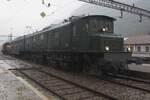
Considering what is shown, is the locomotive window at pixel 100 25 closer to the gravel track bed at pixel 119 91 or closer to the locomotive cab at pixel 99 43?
the locomotive cab at pixel 99 43

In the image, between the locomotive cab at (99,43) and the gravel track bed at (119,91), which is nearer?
the gravel track bed at (119,91)

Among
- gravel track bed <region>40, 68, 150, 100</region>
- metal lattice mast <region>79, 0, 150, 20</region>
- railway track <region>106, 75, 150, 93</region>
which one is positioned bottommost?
gravel track bed <region>40, 68, 150, 100</region>

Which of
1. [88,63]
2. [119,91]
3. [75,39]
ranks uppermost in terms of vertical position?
[75,39]

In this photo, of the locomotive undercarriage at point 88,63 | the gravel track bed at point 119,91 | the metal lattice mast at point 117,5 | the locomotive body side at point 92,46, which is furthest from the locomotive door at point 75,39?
the metal lattice mast at point 117,5

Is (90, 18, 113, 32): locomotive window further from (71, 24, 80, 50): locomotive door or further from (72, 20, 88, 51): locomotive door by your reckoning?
(71, 24, 80, 50): locomotive door

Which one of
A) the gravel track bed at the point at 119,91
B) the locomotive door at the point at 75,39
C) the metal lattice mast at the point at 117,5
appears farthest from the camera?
the metal lattice mast at the point at 117,5

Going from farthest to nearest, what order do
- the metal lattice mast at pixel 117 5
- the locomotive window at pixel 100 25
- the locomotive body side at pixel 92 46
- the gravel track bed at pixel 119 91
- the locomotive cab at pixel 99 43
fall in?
the metal lattice mast at pixel 117 5 < the locomotive window at pixel 100 25 < the locomotive body side at pixel 92 46 < the locomotive cab at pixel 99 43 < the gravel track bed at pixel 119 91

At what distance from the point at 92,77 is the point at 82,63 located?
1.65 meters

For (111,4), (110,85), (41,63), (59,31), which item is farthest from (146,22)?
(110,85)

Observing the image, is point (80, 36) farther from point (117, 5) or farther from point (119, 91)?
point (117, 5)

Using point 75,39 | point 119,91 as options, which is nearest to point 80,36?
point 75,39

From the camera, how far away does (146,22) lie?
92.6 m

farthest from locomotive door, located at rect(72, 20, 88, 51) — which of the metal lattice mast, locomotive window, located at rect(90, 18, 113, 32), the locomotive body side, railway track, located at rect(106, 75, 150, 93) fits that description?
the metal lattice mast

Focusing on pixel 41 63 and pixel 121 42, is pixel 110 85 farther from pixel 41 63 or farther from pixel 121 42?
pixel 41 63
